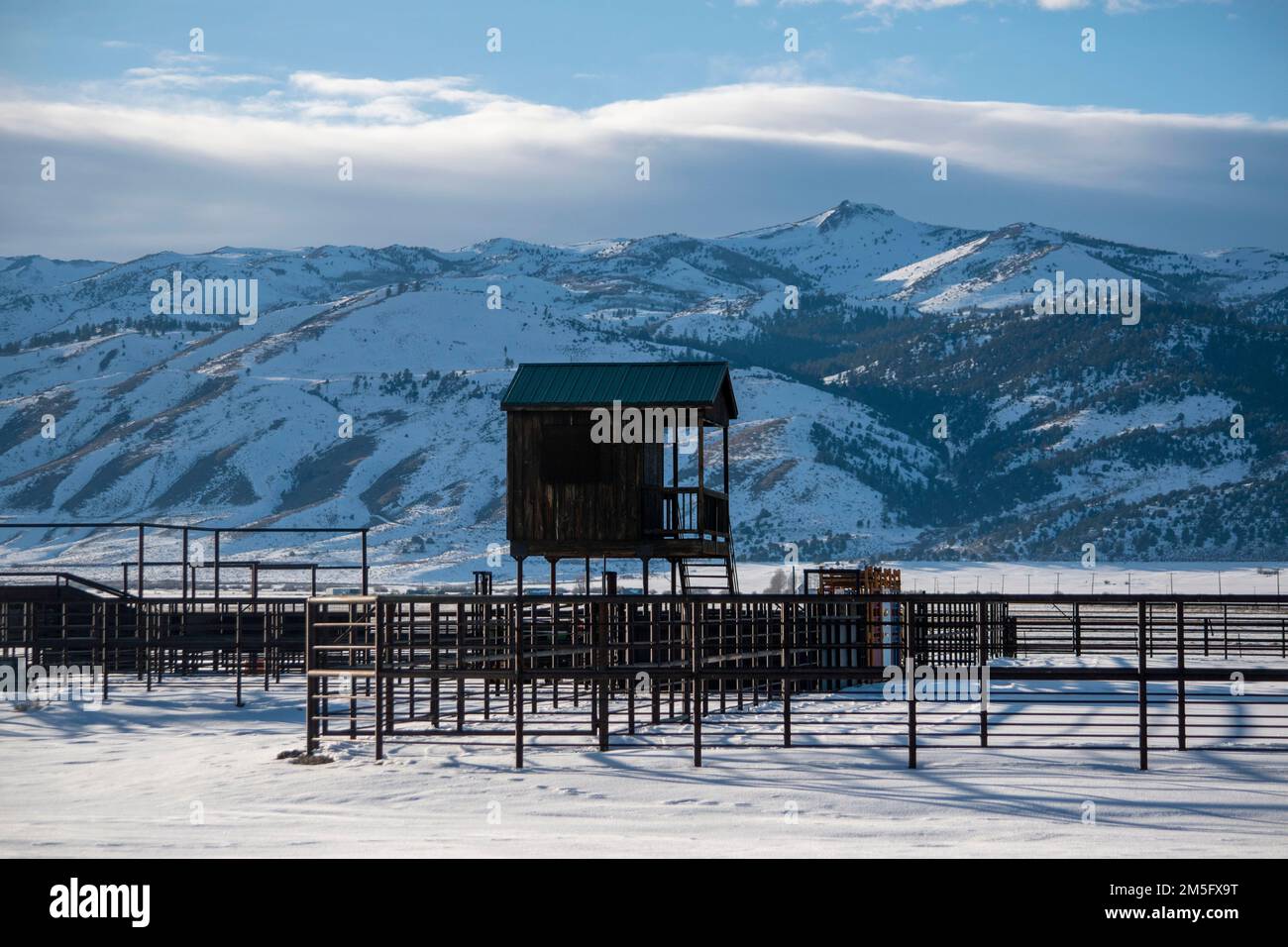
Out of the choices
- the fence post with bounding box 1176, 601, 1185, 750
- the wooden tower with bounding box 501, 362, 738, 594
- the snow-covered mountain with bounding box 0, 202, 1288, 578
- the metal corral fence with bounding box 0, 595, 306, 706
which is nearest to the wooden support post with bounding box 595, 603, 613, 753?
the fence post with bounding box 1176, 601, 1185, 750

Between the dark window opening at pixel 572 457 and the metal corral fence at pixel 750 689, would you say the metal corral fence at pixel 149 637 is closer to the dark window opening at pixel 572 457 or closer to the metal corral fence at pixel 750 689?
the metal corral fence at pixel 750 689

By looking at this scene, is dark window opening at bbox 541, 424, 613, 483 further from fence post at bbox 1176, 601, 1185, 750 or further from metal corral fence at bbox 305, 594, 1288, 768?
fence post at bbox 1176, 601, 1185, 750

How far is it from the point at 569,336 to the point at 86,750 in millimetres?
172144

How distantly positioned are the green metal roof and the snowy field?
7.74m

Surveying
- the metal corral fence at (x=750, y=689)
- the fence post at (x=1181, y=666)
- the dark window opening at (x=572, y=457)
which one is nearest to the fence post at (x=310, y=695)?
the metal corral fence at (x=750, y=689)

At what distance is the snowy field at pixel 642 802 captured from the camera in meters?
14.1

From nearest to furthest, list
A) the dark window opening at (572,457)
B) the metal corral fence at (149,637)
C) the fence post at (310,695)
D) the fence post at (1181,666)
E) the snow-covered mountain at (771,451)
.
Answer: the fence post at (1181,666), the fence post at (310,695), the dark window opening at (572,457), the metal corral fence at (149,637), the snow-covered mountain at (771,451)

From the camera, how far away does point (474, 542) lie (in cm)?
13275

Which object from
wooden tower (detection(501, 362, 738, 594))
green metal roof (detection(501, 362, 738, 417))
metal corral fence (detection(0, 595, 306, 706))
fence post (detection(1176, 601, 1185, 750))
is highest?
green metal roof (detection(501, 362, 738, 417))

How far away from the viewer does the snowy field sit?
46.1ft

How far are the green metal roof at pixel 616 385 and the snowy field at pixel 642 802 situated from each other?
25.4 ft

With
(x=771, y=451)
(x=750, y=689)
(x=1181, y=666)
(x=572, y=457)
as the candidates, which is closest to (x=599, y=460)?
(x=572, y=457)
